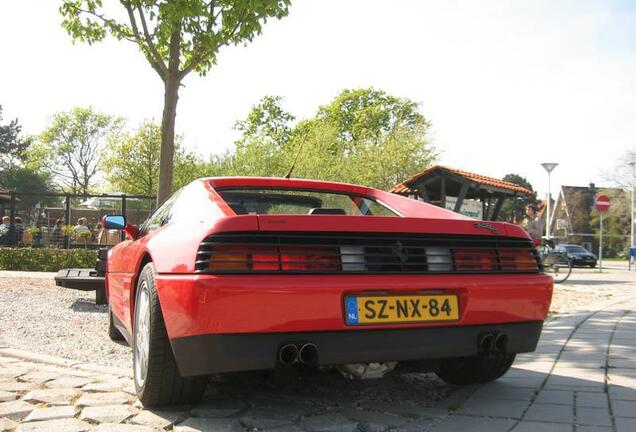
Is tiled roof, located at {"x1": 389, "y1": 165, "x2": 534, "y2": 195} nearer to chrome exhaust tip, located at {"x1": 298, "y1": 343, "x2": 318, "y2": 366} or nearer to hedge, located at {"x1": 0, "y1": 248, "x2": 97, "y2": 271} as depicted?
hedge, located at {"x1": 0, "y1": 248, "x2": 97, "y2": 271}

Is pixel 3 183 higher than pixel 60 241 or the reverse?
higher

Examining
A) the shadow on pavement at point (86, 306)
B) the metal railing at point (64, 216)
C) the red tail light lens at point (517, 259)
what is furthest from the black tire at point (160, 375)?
the metal railing at point (64, 216)

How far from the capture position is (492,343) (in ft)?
10.4

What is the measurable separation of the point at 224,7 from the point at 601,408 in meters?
8.14

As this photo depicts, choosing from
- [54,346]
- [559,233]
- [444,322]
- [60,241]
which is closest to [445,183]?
[60,241]

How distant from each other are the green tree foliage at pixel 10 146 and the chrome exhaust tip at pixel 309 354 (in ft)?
222

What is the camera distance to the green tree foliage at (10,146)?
63.0m

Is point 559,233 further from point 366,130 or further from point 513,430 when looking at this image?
point 513,430

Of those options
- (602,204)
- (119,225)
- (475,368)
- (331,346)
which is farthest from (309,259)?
(602,204)

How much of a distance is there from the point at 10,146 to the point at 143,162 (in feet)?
97.4

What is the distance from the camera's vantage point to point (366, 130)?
147 feet

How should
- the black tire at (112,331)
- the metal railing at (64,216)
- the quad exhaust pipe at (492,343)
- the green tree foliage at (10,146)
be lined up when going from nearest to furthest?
the quad exhaust pipe at (492,343)
the black tire at (112,331)
the metal railing at (64,216)
the green tree foliage at (10,146)

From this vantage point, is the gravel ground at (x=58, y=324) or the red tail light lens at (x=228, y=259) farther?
the gravel ground at (x=58, y=324)

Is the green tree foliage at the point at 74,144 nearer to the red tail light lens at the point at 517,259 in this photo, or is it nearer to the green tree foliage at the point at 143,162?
the green tree foliage at the point at 143,162
